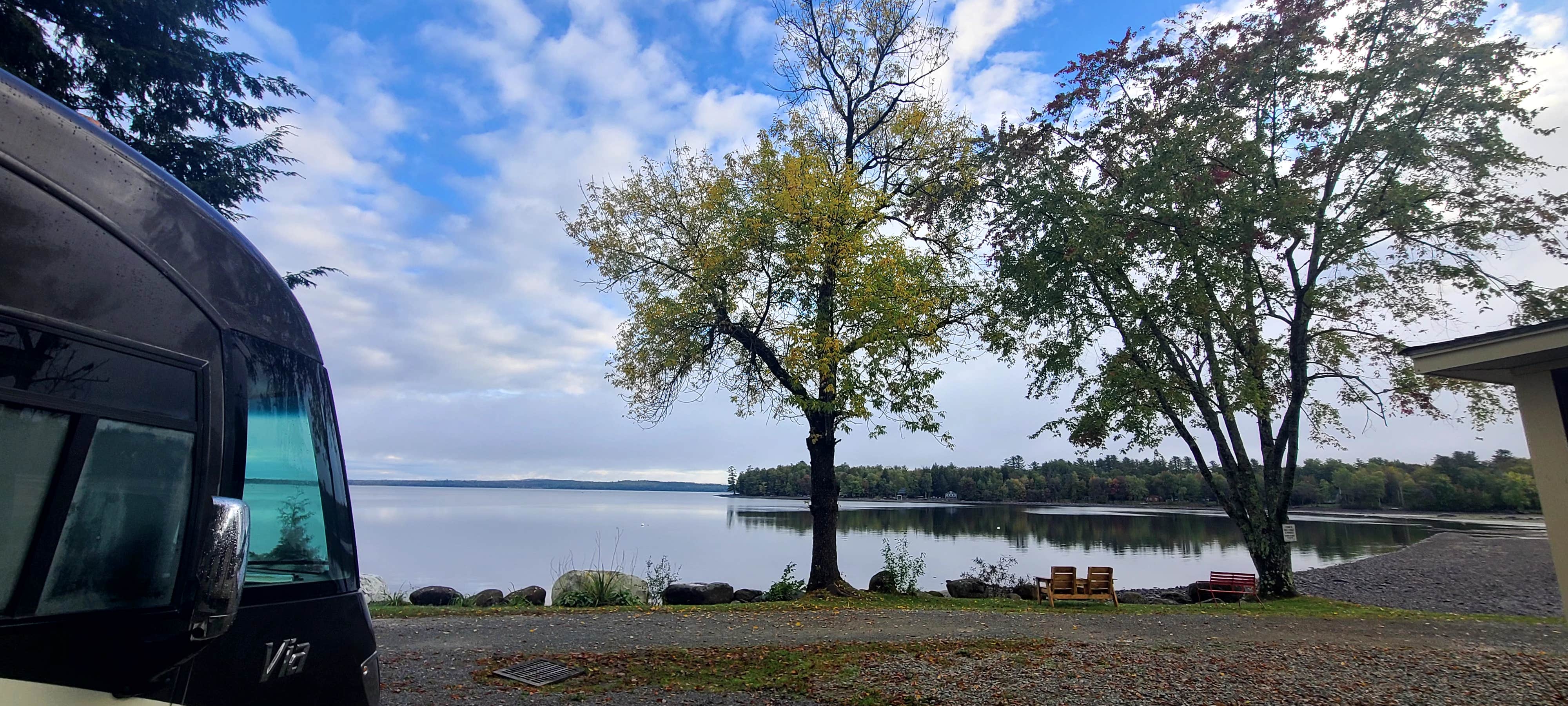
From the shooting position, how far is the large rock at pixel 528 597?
13498 mm

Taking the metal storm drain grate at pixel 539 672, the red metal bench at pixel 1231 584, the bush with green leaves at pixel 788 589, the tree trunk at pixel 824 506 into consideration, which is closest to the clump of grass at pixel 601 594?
the bush with green leaves at pixel 788 589

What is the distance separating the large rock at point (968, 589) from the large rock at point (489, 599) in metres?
9.15

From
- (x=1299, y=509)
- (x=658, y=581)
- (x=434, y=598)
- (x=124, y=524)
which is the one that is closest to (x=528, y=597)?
(x=434, y=598)

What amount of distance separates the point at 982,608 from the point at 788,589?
12.7 feet

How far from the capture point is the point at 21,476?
6.19ft

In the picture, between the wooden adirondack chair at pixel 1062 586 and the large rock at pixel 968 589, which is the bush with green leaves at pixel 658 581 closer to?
the large rock at pixel 968 589

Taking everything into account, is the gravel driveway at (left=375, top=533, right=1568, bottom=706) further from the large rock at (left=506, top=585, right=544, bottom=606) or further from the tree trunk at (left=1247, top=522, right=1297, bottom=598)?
the tree trunk at (left=1247, top=522, right=1297, bottom=598)

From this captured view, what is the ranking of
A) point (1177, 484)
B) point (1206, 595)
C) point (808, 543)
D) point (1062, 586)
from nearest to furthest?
point (1062, 586) → point (1206, 595) → point (808, 543) → point (1177, 484)

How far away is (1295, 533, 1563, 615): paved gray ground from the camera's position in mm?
18219

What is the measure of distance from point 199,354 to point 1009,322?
15.3m

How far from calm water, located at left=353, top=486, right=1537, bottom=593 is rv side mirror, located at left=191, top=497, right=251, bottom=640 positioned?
48.8 ft

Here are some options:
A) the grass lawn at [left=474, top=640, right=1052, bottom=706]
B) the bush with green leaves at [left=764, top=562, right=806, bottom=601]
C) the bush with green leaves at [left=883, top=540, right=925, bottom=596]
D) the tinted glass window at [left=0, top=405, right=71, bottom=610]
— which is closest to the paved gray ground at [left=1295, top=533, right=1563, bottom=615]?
the bush with green leaves at [left=883, top=540, right=925, bottom=596]

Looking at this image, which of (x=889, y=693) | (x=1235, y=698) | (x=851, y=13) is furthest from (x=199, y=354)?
(x=851, y=13)

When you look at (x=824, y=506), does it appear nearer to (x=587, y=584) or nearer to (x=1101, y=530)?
(x=587, y=584)
